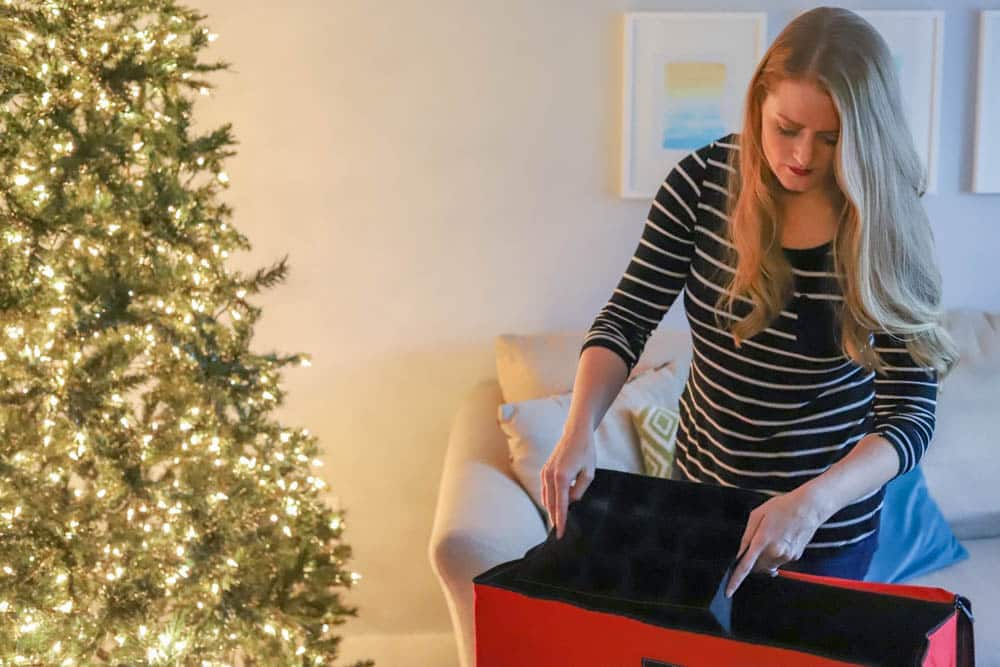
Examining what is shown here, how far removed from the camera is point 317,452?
2.06 metres

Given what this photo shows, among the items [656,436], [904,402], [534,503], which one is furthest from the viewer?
[656,436]

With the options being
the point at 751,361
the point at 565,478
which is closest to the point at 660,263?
the point at 751,361

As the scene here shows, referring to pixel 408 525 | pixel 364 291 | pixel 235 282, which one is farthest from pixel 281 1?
pixel 408 525

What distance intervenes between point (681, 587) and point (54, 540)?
1.18 m

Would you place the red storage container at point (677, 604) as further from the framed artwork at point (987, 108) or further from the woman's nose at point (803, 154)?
the framed artwork at point (987, 108)

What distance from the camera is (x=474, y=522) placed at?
1922mm

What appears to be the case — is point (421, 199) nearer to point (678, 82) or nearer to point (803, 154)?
point (678, 82)

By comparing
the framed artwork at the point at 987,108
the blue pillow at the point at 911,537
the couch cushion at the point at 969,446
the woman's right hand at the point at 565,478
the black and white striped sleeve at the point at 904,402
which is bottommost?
the blue pillow at the point at 911,537

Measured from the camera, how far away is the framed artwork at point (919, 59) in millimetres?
2641

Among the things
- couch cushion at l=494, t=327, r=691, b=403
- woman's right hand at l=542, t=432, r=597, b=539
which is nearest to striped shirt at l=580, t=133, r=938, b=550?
woman's right hand at l=542, t=432, r=597, b=539

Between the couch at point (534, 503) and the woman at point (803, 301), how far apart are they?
0.57 metres

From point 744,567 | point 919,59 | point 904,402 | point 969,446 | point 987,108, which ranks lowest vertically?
point 969,446

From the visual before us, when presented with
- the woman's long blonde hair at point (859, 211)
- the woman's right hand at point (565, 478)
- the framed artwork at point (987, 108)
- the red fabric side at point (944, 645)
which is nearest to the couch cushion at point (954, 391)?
the framed artwork at point (987, 108)

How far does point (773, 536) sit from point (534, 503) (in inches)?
48.6
